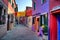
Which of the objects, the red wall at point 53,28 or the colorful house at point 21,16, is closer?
the red wall at point 53,28

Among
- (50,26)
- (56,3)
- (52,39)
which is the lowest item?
(52,39)

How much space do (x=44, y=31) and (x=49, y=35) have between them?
182 centimetres

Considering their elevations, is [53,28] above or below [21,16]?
below

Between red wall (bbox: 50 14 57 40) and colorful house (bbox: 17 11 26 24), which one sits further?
colorful house (bbox: 17 11 26 24)

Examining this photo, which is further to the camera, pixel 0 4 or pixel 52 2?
pixel 0 4

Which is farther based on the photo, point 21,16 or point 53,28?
point 21,16

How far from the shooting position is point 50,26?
13555mm

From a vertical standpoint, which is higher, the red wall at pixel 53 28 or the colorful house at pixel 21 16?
the colorful house at pixel 21 16

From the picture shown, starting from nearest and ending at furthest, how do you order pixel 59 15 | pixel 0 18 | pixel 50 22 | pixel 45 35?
pixel 59 15 < pixel 50 22 < pixel 45 35 < pixel 0 18

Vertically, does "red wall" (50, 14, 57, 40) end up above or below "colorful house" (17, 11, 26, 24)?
below

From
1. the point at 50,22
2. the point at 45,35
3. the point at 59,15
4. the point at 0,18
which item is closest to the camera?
the point at 59,15

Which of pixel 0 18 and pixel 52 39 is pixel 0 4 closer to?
pixel 0 18

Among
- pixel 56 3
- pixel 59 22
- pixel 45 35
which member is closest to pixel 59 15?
pixel 59 22

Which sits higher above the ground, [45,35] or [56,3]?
[56,3]
